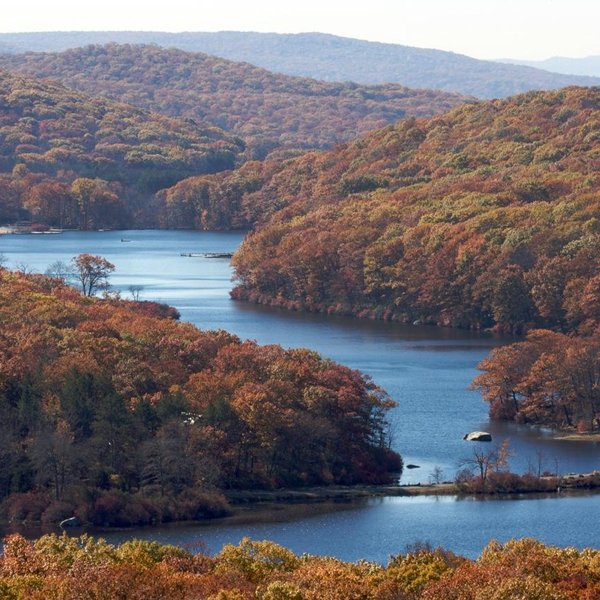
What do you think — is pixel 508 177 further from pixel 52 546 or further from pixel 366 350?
pixel 52 546

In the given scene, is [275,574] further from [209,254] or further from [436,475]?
[209,254]

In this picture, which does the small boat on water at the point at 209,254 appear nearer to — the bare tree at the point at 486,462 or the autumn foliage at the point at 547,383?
the autumn foliage at the point at 547,383

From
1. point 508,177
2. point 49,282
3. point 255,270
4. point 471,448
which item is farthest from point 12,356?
point 508,177

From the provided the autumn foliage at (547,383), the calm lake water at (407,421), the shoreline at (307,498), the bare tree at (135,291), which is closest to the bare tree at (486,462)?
the calm lake water at (407,421)

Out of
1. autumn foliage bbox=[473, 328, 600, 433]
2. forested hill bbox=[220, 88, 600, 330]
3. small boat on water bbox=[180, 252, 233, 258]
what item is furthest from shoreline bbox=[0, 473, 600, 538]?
small boat on water bbox=[180, 252, 233, 258]

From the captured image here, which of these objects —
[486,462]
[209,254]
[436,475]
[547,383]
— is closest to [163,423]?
[436,475]

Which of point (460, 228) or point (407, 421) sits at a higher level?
point (460, 228)

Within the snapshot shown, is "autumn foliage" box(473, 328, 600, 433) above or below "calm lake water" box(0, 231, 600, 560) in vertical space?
above

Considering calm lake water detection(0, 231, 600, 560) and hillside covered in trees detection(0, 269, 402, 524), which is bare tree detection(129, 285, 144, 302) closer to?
calm lake water detection(0, 231, 600, 560)
